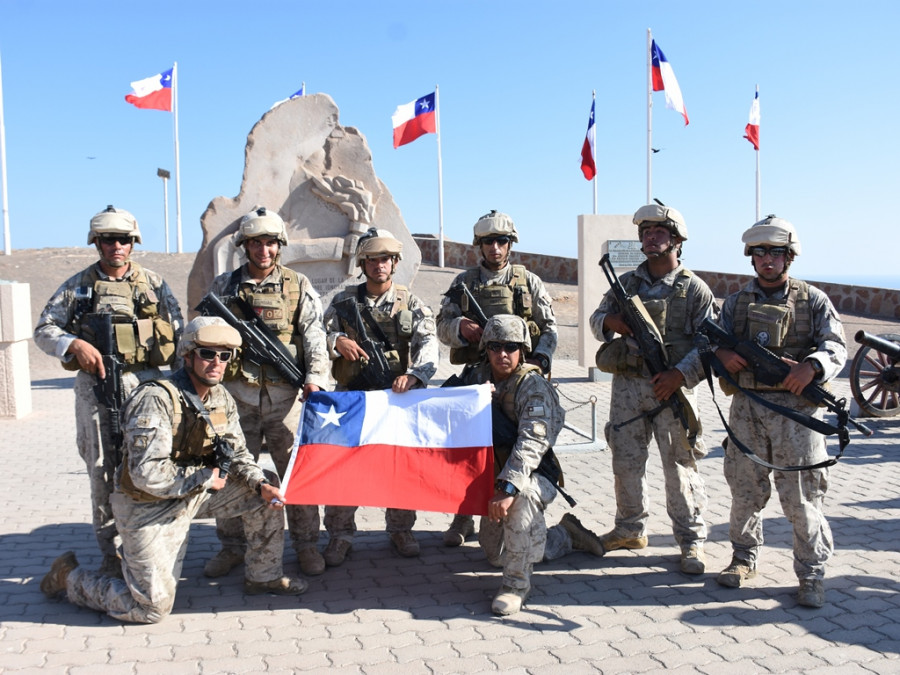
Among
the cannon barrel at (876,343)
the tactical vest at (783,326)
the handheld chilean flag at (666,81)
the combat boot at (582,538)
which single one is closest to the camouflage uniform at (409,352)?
the combat boot at (582,538)

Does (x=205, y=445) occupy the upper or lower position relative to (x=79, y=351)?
lower

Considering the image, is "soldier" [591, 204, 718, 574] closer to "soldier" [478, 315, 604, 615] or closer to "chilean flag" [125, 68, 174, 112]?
"soldier" [478, 315, 604, 615]

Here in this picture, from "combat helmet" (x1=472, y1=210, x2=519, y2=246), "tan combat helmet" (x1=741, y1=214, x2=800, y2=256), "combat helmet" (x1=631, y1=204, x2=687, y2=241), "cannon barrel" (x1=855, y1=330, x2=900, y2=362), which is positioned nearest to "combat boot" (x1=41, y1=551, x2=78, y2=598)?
"combat helmet" (x1=472, y1=210, x2=519, y2=246)

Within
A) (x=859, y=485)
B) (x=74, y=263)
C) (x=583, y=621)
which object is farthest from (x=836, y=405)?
(x=74, y=263)

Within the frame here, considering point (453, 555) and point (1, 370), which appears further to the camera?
point (1, 370)

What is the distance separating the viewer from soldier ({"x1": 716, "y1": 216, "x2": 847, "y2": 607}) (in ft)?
13.8

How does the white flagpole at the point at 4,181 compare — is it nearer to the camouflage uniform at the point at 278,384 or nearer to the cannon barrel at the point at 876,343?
the camouflage uniform at the point at 278,384

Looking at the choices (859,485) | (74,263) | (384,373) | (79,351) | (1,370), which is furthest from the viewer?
(74,263)

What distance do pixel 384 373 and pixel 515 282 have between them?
110 centimetres

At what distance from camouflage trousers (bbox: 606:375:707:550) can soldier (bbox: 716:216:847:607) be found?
29 centimetres

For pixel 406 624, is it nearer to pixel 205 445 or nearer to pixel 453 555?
pixel 453 555

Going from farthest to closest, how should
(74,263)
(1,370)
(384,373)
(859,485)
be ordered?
1. (74,263)
2. (1,370)
3. (859,485)
4. (384,373)

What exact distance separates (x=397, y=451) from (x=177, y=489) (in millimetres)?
1259

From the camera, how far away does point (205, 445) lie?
416 centimetres
